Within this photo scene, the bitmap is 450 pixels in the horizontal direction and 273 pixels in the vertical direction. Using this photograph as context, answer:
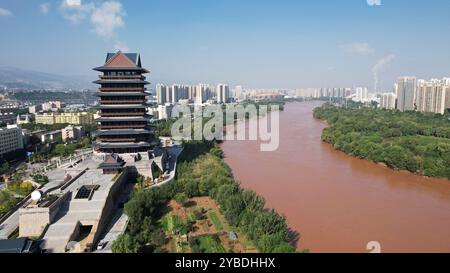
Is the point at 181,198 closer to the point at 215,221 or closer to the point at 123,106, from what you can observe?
the point at 215,221

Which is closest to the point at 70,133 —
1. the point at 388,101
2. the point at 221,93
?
the point at 388,101

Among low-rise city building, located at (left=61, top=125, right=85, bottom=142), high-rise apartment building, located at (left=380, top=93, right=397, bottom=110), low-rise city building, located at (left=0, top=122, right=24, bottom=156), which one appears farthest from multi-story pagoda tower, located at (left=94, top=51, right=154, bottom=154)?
high-rise apartment building, located at (left=380, top=93, right=397, bottom=110)

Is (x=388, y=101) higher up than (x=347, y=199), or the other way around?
(x=388, y=101)

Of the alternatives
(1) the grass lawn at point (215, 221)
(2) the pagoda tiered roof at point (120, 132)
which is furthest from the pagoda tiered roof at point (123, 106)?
(1) the grass lawn at point (215, 221)

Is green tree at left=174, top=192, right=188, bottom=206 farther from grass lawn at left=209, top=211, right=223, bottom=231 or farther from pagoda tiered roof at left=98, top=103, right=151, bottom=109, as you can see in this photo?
pagoda tiered roof at left=98, top=103, right=151, bottom=109
